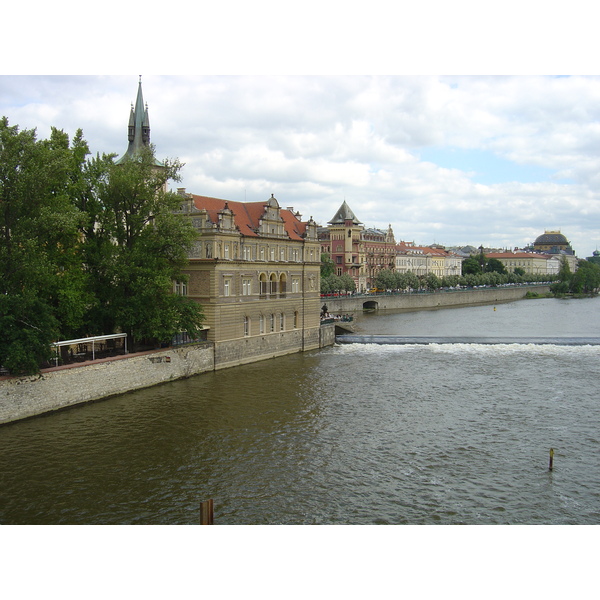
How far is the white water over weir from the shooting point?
173 ft

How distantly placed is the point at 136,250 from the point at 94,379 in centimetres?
829

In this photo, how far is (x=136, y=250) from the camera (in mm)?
35156

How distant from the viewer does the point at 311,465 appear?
73.7 ft

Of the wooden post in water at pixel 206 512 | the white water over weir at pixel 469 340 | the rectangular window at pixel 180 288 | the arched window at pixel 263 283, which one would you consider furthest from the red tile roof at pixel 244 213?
the wooden post in water at pixel 206 512

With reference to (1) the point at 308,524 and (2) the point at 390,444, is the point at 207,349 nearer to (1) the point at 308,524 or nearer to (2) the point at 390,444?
(2) the point at 390,444

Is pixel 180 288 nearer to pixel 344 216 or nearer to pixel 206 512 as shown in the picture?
pixel 206 512

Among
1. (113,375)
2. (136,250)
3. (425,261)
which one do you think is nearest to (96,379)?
(113,375)

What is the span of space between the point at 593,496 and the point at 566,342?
116 ft

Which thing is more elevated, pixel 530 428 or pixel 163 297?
pixel 163 297

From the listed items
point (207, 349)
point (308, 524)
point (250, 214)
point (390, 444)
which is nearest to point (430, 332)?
point (250, 214)

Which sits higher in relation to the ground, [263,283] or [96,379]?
[263,283]

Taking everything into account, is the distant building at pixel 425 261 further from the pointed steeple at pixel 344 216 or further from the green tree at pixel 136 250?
the green tree at pixel 136 250

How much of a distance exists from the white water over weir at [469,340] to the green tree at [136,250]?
21485 millimetres

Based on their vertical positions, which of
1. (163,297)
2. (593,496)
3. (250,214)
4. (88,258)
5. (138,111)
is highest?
(138,111)
